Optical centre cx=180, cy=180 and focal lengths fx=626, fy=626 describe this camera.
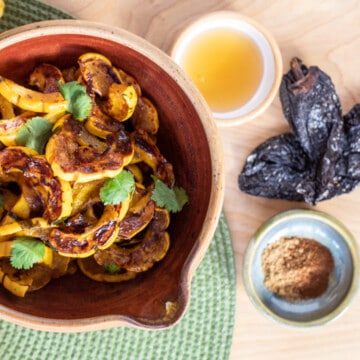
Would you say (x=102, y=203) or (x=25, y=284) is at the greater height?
(x=102, y=203)

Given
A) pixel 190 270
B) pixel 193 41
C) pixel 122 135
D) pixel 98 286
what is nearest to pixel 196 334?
pixel 98 286

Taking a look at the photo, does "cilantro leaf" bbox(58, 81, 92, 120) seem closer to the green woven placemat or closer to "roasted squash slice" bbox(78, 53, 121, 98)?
"roasted squash slice" bbox(78, 53, 121, 98)

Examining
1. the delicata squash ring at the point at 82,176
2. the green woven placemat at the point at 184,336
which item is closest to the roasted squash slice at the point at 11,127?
the delicata squash ring at the point at 82,176

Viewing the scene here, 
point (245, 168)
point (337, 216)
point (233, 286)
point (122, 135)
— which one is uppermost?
point (122, 135)

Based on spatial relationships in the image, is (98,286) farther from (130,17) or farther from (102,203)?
(130,17)

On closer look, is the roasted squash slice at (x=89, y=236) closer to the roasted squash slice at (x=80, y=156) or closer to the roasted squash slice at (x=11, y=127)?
the roasted squash slice at (x=80, y=156)
